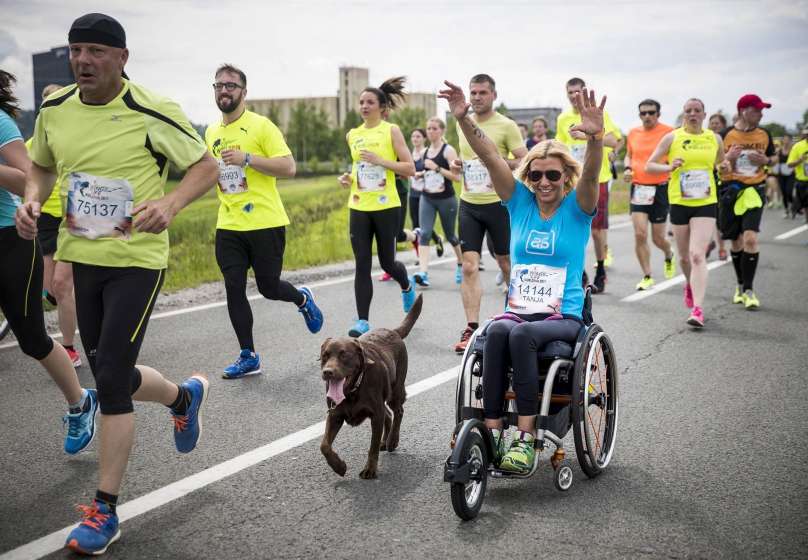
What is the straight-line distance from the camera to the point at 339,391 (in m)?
4.21

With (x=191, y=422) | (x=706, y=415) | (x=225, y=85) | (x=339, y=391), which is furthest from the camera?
(x=225, y=85)

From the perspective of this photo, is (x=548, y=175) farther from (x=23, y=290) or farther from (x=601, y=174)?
(x=601, y=174)

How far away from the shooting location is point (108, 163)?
12.8 feet

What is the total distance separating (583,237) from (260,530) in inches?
91.9

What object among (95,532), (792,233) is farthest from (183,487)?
(792,233)

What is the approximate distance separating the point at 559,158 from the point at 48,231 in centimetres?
487

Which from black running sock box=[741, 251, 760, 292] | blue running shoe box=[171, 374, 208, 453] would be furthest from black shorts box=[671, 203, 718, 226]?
blue running shoe box=[171, 374, 208, 453]

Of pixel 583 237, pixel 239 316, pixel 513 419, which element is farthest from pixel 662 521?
pixel 239 316

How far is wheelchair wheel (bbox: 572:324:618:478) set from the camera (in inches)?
163

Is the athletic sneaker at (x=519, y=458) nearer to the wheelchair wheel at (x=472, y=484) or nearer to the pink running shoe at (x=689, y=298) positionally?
the wheelchair wheel at (x=472, y=484)

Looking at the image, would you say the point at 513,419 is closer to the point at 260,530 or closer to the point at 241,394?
the point at 260,530

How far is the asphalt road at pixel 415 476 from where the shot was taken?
3725 millimetres

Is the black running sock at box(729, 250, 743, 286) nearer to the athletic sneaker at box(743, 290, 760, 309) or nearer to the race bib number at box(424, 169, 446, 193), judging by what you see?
the athletic sneaker at box(743, 290, 760, 309)

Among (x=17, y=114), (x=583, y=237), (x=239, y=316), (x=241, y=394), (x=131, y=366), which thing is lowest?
(x=241, y=394)
